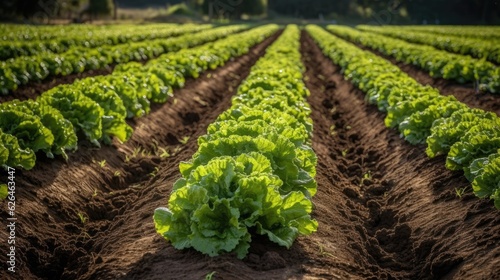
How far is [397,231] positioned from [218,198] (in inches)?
112

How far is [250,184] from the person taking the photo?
205 inches

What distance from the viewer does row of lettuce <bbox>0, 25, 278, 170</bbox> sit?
766cm

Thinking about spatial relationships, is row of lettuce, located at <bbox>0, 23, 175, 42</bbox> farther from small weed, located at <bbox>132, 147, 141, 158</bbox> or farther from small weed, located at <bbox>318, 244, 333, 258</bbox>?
small weed, located at <bbox>318, 244, 333, 258</bbox>

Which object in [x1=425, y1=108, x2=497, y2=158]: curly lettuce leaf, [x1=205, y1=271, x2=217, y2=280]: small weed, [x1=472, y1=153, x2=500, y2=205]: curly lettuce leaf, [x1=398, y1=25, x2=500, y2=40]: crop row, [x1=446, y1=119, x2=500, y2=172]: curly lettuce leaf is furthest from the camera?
[x1=398, y1=25, x2=500, y2=40]: crop row

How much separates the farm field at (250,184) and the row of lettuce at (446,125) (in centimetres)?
2

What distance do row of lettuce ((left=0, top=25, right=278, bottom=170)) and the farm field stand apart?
0.02 metres

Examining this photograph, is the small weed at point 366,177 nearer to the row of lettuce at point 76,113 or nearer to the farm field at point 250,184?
the farm field at point 250,184

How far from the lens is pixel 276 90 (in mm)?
10805

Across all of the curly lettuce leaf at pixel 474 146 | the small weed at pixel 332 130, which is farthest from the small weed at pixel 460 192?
the small weed at pixel 332 130

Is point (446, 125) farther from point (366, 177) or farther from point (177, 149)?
point (177, 149)

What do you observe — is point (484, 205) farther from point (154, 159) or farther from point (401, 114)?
point (154, 159)

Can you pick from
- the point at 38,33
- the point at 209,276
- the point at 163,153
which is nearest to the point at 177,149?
the point at 163,153

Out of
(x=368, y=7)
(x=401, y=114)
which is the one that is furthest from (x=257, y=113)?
(x=368, y=7)

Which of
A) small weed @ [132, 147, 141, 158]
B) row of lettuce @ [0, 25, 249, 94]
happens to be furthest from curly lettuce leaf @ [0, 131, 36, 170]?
row of lettuce @ [0, 25, 249, 94]
